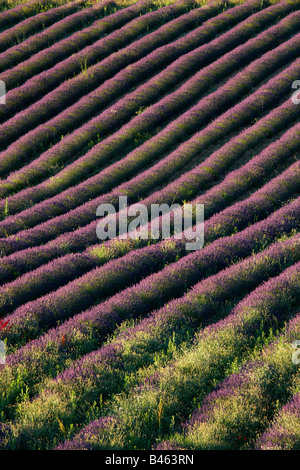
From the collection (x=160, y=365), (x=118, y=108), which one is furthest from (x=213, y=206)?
(x=118, y=108)

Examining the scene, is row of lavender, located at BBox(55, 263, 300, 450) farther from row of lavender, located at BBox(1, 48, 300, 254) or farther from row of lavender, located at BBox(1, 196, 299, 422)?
row of lavender, located at BBox(1, 48, 300, 254)

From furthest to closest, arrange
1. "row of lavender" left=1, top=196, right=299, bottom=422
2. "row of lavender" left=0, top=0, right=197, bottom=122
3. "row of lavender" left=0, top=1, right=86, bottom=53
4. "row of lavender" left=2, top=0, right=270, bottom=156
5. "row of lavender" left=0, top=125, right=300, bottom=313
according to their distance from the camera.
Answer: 1. "row of lavender" left=0, top=1, right=86, bottom=53
2. "row of lavender" left=0, top=0, right=197, bottom=122
3. "row of lavender" left=2, top=0, right=270, bottom=156
4. "row of lavender" left=0, top=125, right=300, bottom=313
5. "row of lavender" left=1, top=196, right=299, bottom=422

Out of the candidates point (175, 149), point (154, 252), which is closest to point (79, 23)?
point (175, 149)

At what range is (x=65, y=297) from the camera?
750cm

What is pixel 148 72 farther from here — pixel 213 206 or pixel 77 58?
pixel 213 206

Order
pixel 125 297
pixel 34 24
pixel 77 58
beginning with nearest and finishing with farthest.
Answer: pixel 125 297, pixel 77 58, pixel 34 24

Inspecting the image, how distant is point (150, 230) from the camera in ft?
32.2

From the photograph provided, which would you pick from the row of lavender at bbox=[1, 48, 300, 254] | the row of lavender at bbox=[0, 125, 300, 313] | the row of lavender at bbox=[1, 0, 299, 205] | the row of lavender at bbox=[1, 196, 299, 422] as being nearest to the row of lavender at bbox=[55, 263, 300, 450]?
the row of lavender at bbox=[1, 196, 299, 422]

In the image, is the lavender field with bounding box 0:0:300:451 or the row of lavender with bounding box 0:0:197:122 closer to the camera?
the lavender field with bounding box 0:0:300:451

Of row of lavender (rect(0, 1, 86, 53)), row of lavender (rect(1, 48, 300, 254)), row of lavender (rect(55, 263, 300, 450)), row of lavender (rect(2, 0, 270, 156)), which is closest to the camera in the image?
row of lavender (rect(55, 263, 300, 450))

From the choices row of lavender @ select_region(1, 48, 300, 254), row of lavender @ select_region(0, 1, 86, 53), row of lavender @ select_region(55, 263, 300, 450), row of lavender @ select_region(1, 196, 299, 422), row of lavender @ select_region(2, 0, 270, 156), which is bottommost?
row of lavender @ select_region(55, 263, 300, 450)

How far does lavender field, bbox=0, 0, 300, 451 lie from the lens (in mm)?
5195

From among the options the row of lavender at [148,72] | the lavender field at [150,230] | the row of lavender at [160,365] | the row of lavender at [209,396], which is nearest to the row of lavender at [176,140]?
the lavender field at [150,230]

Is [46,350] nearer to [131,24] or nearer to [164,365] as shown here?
[164,365]
